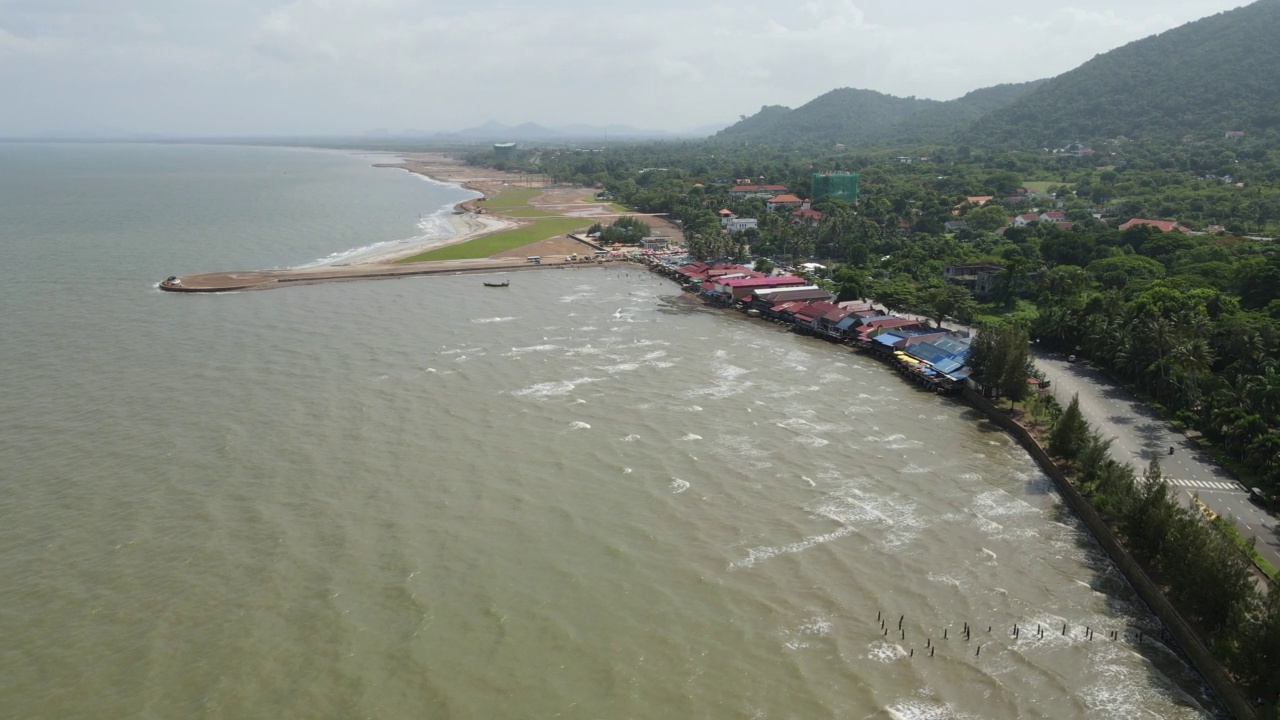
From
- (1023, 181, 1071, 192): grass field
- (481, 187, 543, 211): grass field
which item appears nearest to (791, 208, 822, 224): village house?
(1023, 181, 1071, 192): grass field

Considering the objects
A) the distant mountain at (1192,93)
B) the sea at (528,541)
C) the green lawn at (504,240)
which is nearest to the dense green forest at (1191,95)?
the distant mountain at (1192,93)

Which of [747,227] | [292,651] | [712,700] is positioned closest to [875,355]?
[712,700]

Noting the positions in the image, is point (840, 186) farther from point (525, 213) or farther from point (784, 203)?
point (525, 213)

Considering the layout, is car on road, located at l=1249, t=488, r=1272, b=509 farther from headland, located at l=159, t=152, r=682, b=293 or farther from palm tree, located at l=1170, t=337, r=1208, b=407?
headland, located at l=159, t=152, r=682, b=293

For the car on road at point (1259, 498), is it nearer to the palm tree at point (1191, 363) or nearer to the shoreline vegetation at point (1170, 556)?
the shoreline vegetation at point (1170, 556)

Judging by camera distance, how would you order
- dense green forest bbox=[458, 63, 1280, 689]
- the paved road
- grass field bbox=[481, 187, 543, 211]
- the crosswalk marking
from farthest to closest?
grass field bbox=[481, 187, 543, 211] < the crosswalk marking < the paved road < dense green forest bbox=[458, 63, 1280, 689]
